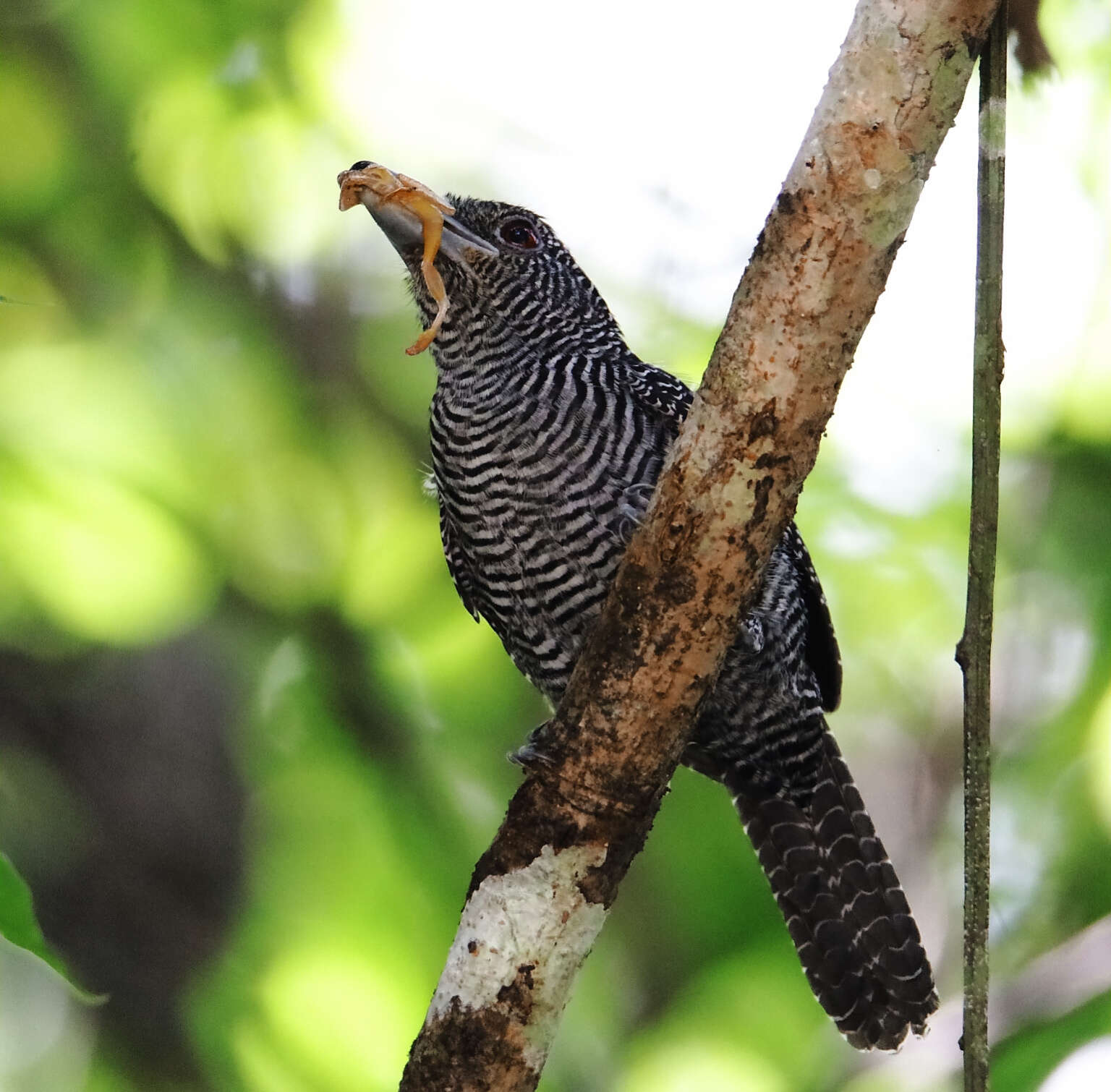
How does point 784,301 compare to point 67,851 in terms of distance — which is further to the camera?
point 67,851

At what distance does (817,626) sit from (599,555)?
1.98 ft

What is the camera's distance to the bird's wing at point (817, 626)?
282 cm

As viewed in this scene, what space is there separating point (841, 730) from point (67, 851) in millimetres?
2606

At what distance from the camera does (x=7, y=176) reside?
4352mm

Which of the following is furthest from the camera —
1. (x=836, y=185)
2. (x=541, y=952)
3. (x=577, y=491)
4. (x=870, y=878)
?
(x=870, y=878)

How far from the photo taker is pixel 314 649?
4.36m

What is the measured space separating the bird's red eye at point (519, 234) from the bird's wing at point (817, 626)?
887mm

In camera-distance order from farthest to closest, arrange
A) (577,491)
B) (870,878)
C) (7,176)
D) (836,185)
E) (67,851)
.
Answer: (7,176), (67,851), (870,878), (577,491), (836,185)

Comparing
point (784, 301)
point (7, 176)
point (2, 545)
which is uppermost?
point (7, 176)

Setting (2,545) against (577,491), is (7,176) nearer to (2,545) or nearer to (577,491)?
(2,545)

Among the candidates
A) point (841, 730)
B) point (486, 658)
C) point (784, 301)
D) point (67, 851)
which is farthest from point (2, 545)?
point (784, 301)

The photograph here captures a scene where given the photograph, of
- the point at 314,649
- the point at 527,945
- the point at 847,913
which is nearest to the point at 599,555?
the point at 527,945

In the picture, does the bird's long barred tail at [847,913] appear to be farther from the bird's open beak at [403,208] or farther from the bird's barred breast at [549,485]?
the bird's open beak at [403,208]

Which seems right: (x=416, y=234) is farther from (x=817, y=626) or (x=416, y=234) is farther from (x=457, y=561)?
(x=817, y=626)
